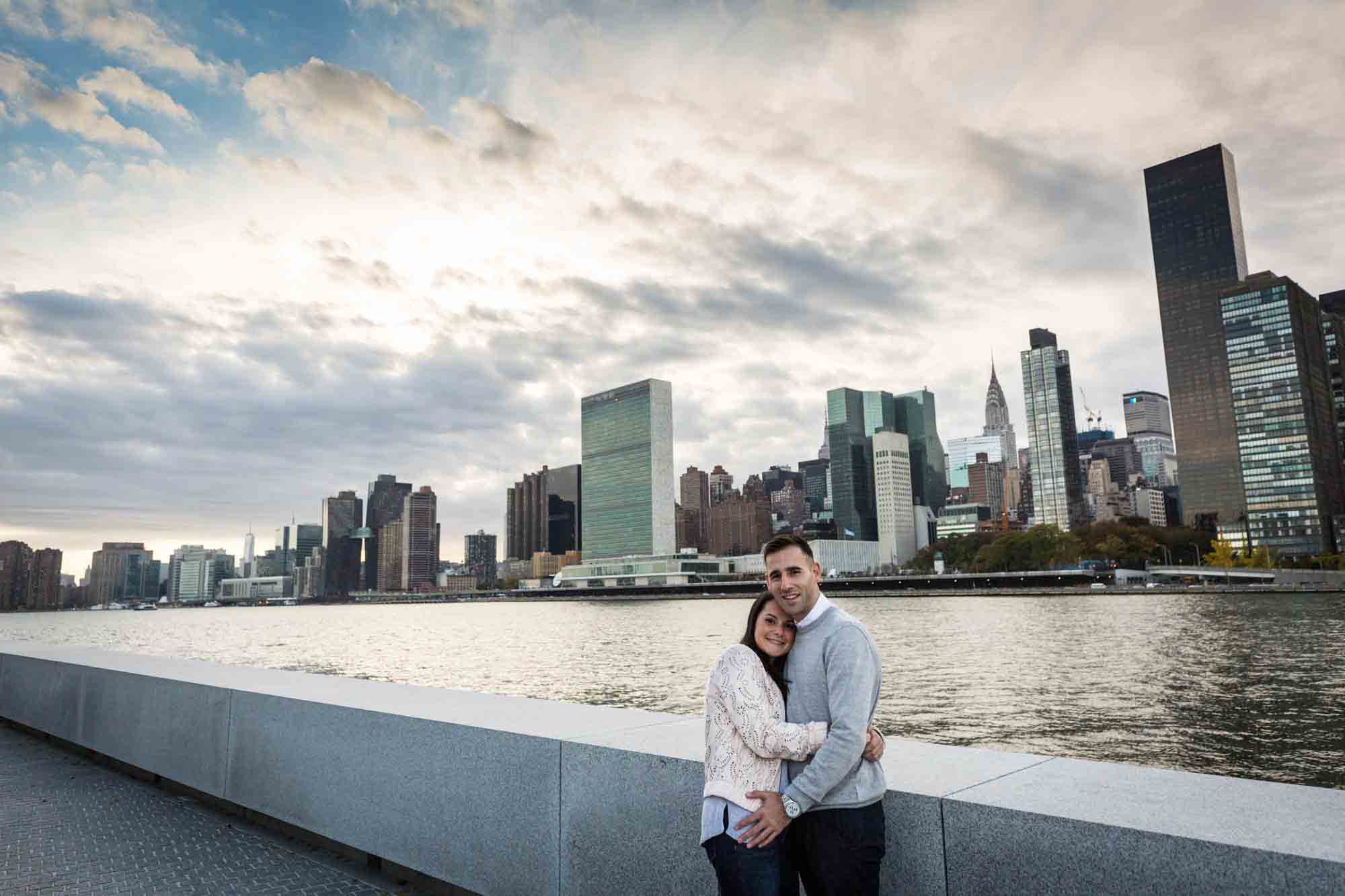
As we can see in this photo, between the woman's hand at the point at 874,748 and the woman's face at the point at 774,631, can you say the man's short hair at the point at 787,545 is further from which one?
the woman's hand at the point at 874,748

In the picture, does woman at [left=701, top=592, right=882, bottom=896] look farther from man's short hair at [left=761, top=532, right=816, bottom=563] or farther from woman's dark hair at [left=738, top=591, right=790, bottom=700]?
man's short hair at [left=761, top=532, right=816, bottom=563]

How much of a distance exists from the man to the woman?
0.19ft

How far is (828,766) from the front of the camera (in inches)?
124

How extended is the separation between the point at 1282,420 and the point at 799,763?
215970 mm

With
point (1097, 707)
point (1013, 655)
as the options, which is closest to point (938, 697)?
point (1097, 707)

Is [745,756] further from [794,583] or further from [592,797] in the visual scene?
[592,797]

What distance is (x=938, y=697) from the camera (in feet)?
80.7

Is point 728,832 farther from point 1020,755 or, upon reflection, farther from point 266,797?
point 266,797

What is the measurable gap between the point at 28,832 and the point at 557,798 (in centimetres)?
432

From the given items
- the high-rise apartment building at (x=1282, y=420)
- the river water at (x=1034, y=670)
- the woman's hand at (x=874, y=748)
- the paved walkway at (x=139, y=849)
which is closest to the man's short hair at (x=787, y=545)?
the woman's hand at (x=874, y=748)

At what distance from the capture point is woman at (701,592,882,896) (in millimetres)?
3221

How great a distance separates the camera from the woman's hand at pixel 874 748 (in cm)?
329

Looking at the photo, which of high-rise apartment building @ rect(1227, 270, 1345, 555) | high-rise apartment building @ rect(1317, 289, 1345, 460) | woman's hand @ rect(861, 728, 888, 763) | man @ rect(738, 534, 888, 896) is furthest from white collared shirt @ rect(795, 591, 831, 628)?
high-rise apartment building @ rect(1317, 289, 1345, 460)

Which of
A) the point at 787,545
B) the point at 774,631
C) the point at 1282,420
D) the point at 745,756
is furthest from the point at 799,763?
the point at 1282,420
